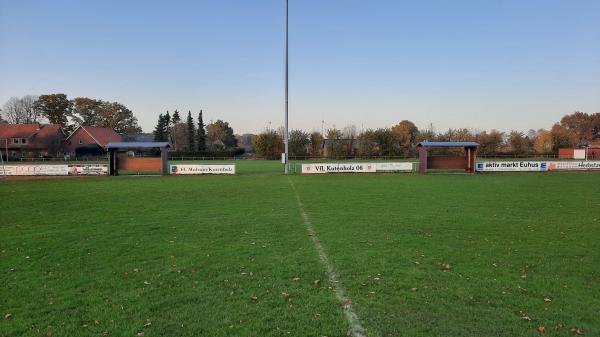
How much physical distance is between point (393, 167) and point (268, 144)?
37475 mm

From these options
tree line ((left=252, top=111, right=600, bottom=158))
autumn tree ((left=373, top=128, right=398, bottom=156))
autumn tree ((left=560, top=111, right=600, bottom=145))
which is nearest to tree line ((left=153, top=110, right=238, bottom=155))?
tree line ((left=252, top=111, right=600, bottom=158))

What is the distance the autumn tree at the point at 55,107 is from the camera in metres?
80.4

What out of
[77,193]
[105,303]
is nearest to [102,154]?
[77,193]

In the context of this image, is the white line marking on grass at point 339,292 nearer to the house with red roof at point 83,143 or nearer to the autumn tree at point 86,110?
the house with red roof at point 83,143

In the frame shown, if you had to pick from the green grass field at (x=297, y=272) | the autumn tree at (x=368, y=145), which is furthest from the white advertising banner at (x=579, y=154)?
the green grass field at (x=297, y=272)

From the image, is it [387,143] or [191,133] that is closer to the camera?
[387,143]

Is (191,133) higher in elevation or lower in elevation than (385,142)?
higher

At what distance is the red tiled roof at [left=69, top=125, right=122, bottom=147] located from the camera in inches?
2837

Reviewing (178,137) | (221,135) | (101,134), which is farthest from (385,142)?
(101,134)

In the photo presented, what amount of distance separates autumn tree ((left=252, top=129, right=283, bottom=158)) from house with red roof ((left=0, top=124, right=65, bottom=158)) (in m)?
35.9

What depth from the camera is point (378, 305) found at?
493cm

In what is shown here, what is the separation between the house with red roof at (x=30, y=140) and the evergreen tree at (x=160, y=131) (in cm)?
2052

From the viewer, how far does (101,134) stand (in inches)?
2968

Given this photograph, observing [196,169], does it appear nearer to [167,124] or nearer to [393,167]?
[393,167]
